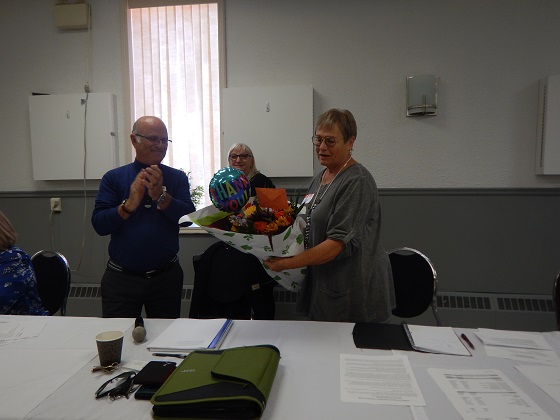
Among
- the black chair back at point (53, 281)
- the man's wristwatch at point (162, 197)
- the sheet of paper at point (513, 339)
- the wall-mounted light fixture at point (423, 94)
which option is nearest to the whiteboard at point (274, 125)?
the wall-mounted light fixture at point (423, 94)

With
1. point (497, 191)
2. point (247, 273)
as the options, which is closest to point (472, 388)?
point (247, 273)

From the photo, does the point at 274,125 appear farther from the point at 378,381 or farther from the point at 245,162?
the point at 378,381

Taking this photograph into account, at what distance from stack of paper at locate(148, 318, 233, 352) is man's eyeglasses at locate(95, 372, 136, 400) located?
7.2 inches

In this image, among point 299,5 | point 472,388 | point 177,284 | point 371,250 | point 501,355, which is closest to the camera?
point 472,388

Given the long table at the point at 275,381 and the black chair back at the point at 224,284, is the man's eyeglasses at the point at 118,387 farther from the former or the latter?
the black chair back at the point at 224,284

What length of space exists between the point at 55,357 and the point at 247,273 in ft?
3.91

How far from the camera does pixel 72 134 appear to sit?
3.06 metres

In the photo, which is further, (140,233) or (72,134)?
(72,134)

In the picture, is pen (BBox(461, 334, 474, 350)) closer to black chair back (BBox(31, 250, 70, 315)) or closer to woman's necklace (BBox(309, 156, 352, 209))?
woman's necklace (BBox(309, 156, 352, 209))

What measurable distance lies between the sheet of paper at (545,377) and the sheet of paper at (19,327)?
1.64m

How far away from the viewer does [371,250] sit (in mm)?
1535

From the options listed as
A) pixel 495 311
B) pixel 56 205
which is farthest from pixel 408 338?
pixel 56 205

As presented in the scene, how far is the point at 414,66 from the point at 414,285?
170 cm

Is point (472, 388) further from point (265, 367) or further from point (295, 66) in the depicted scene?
point (295, 66)
